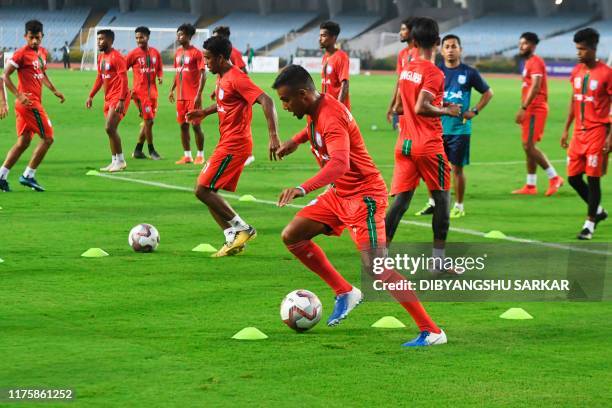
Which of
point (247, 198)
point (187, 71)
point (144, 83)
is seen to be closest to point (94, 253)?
point (247, 198)

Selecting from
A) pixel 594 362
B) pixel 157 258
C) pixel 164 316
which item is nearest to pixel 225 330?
pixel 164 316

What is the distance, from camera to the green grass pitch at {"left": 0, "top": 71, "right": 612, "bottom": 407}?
22.1ft

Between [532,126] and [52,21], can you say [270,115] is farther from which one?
[52,21]

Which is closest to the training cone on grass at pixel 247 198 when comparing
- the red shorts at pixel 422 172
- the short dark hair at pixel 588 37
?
the short dark hair at pixel 588 37

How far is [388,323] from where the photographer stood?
850 cm

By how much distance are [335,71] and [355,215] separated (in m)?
10.6

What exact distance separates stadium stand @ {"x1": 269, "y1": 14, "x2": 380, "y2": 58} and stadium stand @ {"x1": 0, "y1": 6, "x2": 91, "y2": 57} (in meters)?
15.0

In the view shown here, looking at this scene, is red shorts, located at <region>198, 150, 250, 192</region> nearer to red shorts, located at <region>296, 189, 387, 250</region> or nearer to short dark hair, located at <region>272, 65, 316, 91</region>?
red shorts, located at <region>296, 189, 387, 250</region>

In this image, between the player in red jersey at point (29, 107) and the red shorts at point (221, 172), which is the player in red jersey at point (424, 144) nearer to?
the red shorts at point (221, 172)

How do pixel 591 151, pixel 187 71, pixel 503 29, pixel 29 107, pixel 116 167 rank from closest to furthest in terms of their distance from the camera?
pixel 591 151 → pixel 29 107 → pixel 116 167 → pixel 187 71 → pixel 503 29

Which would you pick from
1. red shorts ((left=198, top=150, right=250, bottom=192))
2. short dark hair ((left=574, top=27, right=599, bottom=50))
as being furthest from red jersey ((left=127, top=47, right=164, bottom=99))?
short dark hair ((left=574, top=27, right=599, bottom=50))

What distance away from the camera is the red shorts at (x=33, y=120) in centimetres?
1645

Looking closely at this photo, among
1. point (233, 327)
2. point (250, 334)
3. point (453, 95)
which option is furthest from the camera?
point (453, 95)

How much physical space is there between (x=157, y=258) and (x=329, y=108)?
408cm
